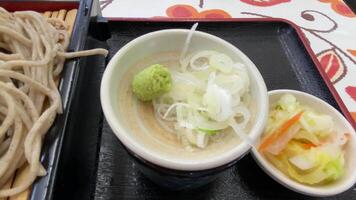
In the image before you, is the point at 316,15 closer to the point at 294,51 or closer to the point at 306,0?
the point at 306,0

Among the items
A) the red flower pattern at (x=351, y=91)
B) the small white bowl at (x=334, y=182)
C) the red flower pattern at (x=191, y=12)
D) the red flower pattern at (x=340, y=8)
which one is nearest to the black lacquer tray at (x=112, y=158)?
the small white bowl at (x=334, y=182)

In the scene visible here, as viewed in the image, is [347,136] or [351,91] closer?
[347,136]

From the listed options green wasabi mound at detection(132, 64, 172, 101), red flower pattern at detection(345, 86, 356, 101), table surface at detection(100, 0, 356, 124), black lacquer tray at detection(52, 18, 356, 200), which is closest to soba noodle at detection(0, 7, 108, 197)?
black lacquer tray at detection(52, 18, 356, 200)

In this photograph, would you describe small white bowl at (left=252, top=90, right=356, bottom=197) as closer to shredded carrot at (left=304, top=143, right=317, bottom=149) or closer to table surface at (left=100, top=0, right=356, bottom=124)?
shredded carrot at (left=304, top=143, right=317, bottom=149)

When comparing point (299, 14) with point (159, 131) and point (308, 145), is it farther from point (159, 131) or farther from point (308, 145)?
point (159, 131)

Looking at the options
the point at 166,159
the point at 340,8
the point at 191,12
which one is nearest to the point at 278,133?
the point at 166,159
